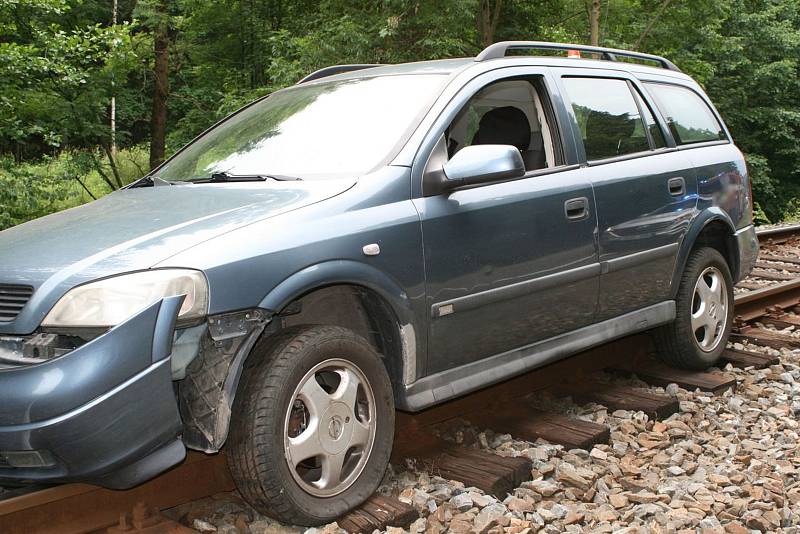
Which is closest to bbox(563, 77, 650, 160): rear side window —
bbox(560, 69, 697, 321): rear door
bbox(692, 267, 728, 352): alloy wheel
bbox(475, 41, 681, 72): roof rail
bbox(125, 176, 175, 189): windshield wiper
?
bbox(560, 69, 697, 321): rear door

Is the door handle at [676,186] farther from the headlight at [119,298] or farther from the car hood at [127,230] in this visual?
the headlight at [119,298]

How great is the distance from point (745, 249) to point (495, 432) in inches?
99.0

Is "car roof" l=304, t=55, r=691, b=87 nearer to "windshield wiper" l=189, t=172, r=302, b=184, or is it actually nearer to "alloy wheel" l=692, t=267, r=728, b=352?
"windshield wiper" l=189, t=172, r=302, b=184

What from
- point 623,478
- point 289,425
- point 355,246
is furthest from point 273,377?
point 623,478

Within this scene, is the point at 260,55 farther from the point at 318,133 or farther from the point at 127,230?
the point at 127,230

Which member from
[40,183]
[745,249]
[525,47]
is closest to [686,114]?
[745,249]

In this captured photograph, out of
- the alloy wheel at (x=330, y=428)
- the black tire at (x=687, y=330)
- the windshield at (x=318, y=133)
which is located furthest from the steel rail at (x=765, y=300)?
the alloy wheel at (x=330, y=428)

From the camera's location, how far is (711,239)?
580cm

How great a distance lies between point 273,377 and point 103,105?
1370 cm

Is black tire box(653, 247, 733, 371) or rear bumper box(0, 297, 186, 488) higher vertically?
rear bumper box(0, 297, 186, 488)

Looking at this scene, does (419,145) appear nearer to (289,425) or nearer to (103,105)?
(289,425)

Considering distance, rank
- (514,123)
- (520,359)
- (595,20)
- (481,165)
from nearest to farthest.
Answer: (481,165), (520,359), (514,123), (595,20)

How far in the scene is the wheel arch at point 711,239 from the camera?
5.36m

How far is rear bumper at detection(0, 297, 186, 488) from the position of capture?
107 inches
